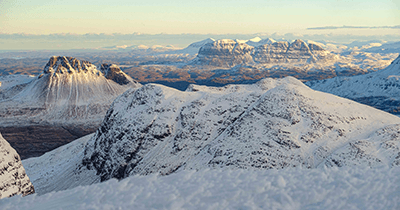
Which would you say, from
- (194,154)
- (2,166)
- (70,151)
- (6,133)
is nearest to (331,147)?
(194,154)

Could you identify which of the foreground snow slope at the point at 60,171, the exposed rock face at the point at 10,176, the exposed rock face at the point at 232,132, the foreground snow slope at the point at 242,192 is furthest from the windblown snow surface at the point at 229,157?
the exposed rock face at the point at 10,176

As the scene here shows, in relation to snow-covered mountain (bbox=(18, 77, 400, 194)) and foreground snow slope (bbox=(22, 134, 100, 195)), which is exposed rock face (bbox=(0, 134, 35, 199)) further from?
foreground snow slope (bbox=(22, 134, 100, 195))

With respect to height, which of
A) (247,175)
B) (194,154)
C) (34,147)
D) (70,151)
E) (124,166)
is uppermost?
(247,175)

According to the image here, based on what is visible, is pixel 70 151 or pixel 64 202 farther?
pixel 70 151

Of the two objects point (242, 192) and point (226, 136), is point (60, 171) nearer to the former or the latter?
point (226, 136)

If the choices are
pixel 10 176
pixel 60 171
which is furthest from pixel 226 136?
pixel 60 171

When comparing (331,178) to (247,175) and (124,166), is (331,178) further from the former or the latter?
(124,166)

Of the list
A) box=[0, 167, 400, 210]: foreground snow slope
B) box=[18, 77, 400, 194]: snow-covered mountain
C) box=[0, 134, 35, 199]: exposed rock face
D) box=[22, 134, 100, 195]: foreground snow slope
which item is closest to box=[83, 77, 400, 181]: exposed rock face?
box=[18, 77, 400, 194]: snow-covered mountain
